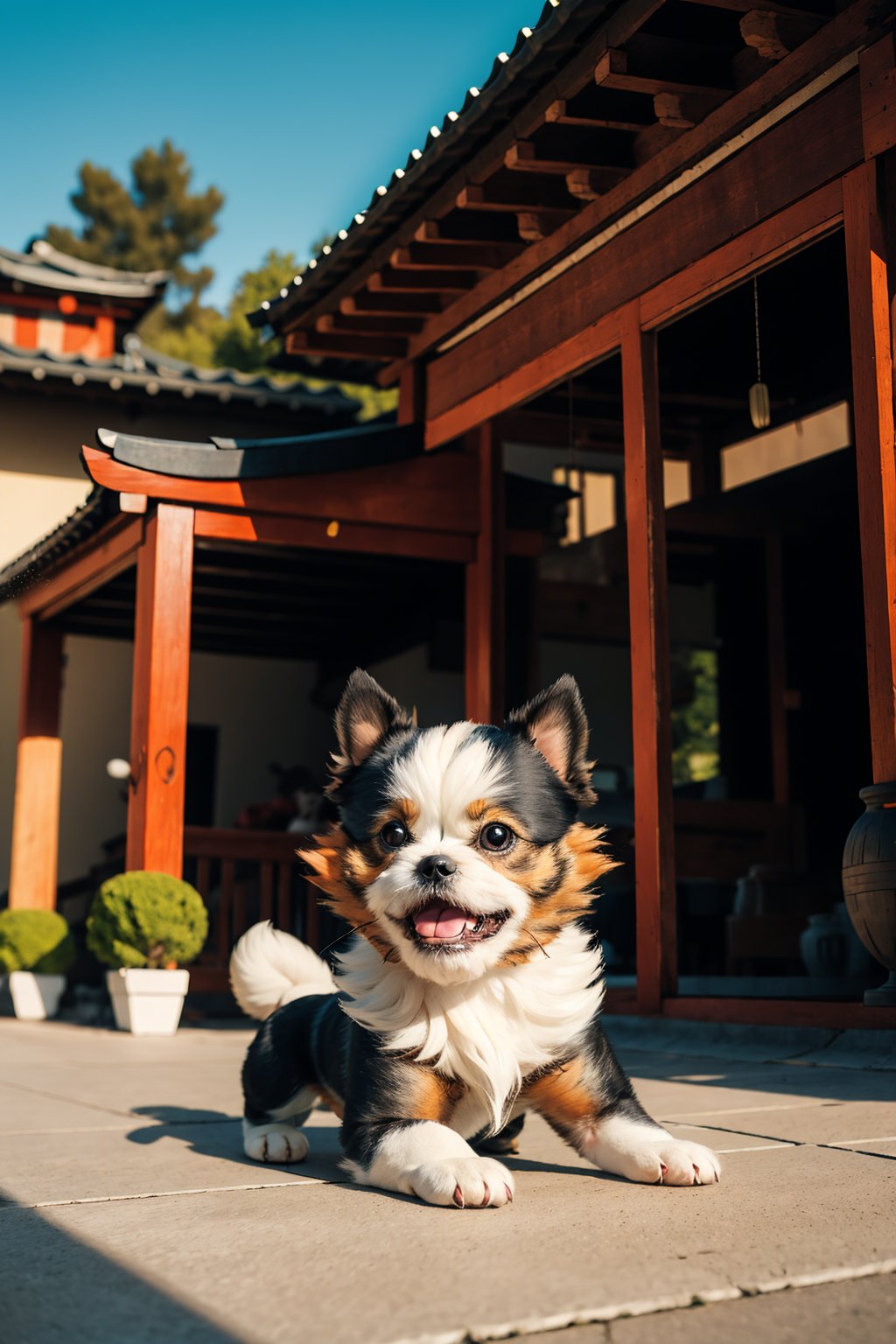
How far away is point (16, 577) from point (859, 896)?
27.0 feet

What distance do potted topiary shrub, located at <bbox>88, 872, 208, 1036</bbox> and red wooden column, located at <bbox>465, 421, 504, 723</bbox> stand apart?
2.09 m

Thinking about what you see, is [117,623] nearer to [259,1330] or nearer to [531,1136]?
[531,1136]

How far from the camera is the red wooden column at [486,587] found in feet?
28.3

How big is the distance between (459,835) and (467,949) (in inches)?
8.4

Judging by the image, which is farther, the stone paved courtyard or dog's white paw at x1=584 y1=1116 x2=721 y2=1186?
dog's white paw at x1=584 y1=1116 x2=721 y2=1186

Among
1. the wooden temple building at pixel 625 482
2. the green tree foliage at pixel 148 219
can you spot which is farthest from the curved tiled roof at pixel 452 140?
the green tree foliage at pixel 148 219

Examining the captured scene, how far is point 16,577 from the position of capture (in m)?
11.3

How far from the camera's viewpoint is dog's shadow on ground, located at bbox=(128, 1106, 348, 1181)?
10.4 feet

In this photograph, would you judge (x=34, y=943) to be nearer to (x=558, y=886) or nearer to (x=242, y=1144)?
(x=242, y=1144)

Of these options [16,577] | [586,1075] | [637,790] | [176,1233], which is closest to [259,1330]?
[176,1233]

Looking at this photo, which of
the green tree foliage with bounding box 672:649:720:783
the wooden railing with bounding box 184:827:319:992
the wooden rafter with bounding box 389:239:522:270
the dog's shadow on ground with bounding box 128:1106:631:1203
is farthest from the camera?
the green tree foliage with bounding box 672:649:720:783

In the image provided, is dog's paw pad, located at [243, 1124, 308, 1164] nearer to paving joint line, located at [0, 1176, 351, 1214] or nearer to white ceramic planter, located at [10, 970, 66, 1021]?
paving joint line, located at [0, 1176, 351, 1214]

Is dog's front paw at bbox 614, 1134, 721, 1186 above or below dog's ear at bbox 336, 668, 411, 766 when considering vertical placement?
below

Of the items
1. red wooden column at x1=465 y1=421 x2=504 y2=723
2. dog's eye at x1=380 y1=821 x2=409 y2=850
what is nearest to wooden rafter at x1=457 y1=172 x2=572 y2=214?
red wooden column at x1=465 y1=421 x2=504 y2=723
